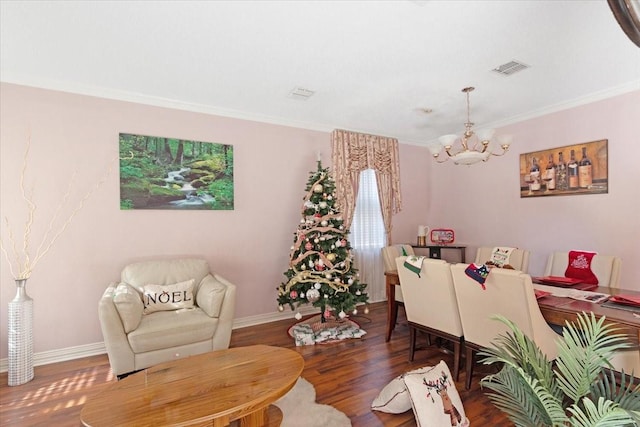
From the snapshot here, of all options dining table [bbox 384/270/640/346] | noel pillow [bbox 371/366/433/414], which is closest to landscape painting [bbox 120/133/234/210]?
noel pillow [bbox 371/366/433/414]

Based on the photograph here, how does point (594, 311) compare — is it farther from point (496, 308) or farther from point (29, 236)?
point (29, 236)

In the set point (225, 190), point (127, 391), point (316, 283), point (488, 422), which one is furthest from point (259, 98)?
point (488, 422)

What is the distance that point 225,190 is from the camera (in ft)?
13.3

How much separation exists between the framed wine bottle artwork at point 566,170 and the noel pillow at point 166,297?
15.0 feet

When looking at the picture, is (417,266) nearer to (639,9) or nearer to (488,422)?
(488,422)

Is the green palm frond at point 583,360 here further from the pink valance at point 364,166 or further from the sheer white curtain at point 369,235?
the sheer white curtain at point 369,235

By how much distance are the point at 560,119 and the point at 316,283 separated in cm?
376

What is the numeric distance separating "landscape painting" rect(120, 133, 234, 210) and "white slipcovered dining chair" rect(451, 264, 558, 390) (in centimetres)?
290

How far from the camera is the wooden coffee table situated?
1519 millimetres

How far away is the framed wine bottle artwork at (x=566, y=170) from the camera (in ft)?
12.2

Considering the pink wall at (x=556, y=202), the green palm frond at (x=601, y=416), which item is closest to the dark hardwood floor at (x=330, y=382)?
the green palm frond at (x=601, y=416)

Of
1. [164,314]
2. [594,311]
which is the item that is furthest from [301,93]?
[594,311]

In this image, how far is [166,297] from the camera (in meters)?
3.13

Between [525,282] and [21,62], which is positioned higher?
[21,62]
